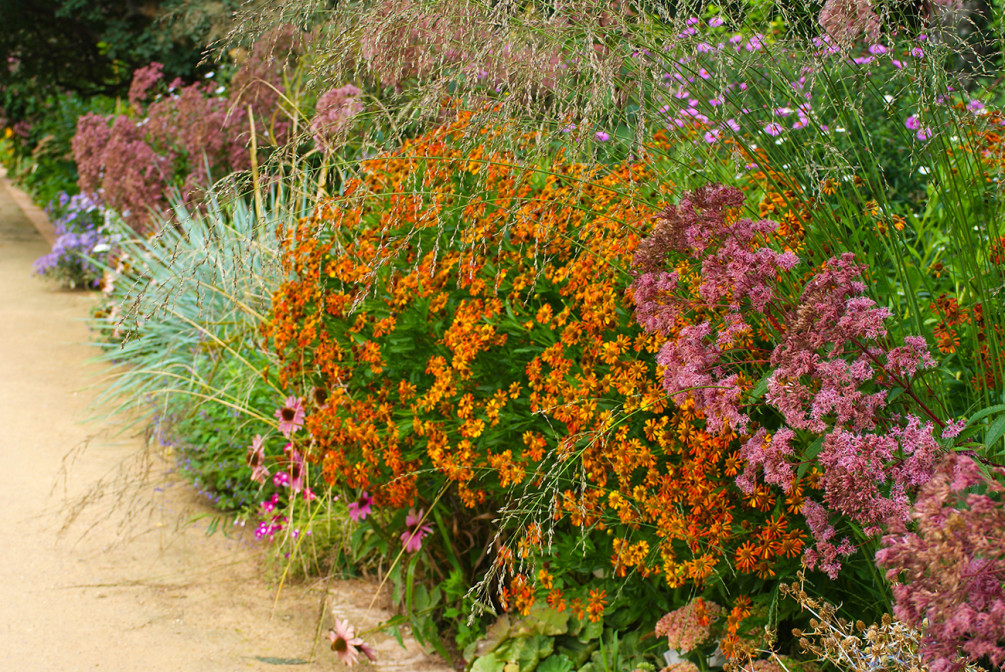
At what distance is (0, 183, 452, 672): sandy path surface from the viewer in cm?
287

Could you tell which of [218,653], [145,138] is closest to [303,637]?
[218,653]

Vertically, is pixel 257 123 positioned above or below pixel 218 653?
above

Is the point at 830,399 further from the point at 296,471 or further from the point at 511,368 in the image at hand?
the point at 296,471

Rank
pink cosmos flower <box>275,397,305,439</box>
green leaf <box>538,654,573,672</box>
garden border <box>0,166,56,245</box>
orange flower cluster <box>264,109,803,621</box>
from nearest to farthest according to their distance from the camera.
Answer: orange flower cluster <box>264,109,803,621</box> → green leaf <box>538,654,573,672</box> → pink cosmos flower <box>275,397,305,439</box> → garden border <box>0,166,56,245</box>

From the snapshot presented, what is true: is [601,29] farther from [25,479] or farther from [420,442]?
[25,479]

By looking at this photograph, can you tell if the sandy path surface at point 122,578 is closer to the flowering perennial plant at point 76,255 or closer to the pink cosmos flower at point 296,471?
the pink cosmos flower at point 296,471

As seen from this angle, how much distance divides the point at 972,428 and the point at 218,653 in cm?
224

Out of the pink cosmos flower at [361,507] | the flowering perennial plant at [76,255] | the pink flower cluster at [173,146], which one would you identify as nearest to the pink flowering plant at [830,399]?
the pink cosmos flower at [361,507]

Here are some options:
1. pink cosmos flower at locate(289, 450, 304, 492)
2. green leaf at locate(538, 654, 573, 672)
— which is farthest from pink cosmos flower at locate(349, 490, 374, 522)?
green leaf at locate(538, 654, 573, 672)

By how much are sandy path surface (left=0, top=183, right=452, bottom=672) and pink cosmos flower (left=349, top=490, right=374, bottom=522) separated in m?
0.37

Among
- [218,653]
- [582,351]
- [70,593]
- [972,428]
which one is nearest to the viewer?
[972,428]

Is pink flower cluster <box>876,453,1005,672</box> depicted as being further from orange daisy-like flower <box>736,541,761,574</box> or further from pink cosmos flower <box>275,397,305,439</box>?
pink cosmos flower <box>275,397,305,439</box>

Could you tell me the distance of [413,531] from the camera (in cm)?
288

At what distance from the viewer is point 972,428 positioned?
69.1 inches
